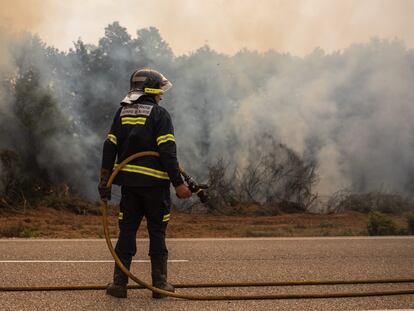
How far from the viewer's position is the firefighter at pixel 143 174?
452cm

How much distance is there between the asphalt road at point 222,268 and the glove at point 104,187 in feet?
2.59

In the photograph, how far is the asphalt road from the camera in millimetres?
4340

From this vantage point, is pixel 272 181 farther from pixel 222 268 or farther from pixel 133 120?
pixel 133 120

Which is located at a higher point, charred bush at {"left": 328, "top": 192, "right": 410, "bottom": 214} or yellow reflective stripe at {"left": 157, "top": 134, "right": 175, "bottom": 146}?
yellow reflective stripe at {"left": 157, "top": 134, "right": 175, "bottom": 146}

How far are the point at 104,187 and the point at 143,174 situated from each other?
0.33 metres

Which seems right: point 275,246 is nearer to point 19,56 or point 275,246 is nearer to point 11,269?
point 11,269

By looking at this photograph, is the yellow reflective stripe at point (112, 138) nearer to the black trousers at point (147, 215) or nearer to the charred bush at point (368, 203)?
the black trousers at point (147, 215)

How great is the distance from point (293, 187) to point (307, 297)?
12465mm

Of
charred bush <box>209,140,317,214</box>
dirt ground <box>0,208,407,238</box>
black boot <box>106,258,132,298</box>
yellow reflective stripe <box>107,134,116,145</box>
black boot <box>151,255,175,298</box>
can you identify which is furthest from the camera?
charred bush <box>209,140,317,214</box>

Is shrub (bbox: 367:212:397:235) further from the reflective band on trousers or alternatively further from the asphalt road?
the reflective band on trousers

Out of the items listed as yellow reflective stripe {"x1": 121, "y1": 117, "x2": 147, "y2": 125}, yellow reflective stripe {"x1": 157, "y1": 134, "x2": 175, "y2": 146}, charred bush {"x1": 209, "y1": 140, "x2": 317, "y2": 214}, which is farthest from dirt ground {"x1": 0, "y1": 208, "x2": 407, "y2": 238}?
yellow reflective stripe {"x1": 157, "y1": 134, "x2": 175, "y2": 146}

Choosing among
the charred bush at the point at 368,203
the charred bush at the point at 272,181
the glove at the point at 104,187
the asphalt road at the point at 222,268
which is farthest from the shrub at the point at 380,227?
the glove at the point at 104,187

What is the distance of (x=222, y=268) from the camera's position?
19.9 ft

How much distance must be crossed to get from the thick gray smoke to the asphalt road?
8451 mm
